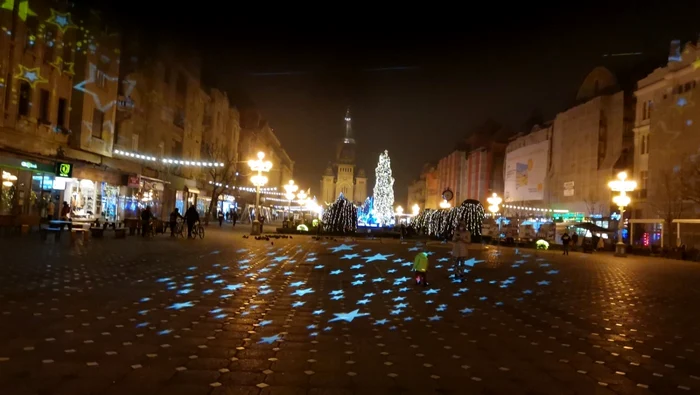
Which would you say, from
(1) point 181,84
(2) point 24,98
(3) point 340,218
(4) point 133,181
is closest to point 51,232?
(2) point 24,98

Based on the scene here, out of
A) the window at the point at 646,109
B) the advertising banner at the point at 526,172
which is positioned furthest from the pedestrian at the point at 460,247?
the advertising banner at the point at 526,172

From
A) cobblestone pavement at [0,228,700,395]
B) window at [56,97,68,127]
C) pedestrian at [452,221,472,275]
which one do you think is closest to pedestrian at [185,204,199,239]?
window at [56,97,68,127]

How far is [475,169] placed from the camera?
9962 centimetres

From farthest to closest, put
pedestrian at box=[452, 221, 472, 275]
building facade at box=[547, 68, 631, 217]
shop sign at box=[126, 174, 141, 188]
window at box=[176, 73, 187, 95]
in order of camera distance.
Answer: building facade at box=[547, 68, 631, 217], window at box=[176, 73, 187, 95], shop sign at box=[126, 174, 141, 188], pedestrian at box=[452, 221, 472, 275]

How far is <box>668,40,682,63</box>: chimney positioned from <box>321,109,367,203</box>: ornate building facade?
435 ft

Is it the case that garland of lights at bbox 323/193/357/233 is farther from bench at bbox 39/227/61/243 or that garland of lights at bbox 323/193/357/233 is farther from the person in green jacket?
the person in green jacket

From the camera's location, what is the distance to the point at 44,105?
94.9ft

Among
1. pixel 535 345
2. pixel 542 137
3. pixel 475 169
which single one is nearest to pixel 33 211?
pixel 535 345

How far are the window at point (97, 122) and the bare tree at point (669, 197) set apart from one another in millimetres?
39008

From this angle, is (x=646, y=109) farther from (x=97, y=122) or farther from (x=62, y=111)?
(x=62, y=111)

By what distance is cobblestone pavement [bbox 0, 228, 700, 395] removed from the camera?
5.51 meters

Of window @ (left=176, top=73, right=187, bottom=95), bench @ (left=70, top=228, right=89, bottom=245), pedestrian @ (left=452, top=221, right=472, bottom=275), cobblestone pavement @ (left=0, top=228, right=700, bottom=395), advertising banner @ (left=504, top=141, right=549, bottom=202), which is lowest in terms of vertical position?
cobblestone pavement @ (left=0, top=228, right=700, bottom=395)

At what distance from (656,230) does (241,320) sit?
47.9 m

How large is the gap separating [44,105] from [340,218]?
22401mm
